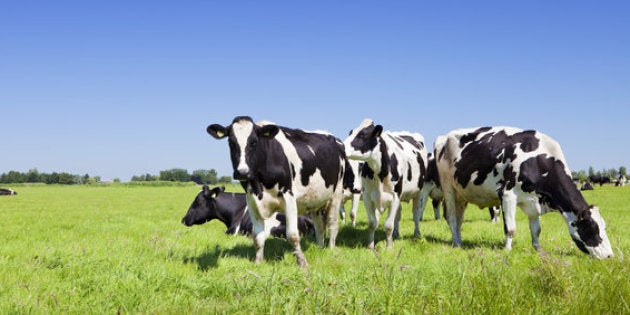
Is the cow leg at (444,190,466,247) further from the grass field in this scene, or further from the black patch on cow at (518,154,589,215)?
the black patch on cow at (518,154,589,215)

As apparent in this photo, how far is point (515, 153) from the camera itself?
8742mm

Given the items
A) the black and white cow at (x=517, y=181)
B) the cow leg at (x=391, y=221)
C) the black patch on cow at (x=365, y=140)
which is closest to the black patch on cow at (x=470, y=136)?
the black and white cow at (x=517, y=181)

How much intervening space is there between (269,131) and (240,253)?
8.94ft

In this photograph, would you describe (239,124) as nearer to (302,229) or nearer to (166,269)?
(166,269)

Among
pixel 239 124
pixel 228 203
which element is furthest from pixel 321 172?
pixel 228 203

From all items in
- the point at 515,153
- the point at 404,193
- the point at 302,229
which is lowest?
the point at 302,229

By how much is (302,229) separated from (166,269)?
5.75 metres

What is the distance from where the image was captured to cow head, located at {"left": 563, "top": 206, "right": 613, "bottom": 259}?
24.4 feet

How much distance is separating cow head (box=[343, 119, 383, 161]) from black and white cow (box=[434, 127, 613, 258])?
1964mm

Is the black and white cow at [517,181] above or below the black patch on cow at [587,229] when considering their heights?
above

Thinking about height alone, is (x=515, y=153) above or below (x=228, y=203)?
above

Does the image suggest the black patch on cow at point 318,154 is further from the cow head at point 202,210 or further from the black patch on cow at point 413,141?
the cow head at point 202,210

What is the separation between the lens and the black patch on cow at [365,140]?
9.34 m

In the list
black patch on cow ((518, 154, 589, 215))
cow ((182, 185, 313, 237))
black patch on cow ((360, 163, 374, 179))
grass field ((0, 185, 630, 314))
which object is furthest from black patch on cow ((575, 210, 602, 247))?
cow ((182, 185, 313, 237))
